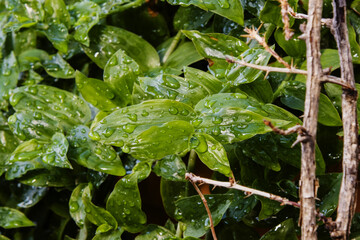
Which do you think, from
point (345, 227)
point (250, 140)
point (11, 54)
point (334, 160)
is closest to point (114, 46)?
point (11, 54)

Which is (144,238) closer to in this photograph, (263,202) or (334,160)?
(263,202)

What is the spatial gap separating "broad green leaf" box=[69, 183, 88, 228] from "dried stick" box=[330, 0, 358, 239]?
1.81 feet

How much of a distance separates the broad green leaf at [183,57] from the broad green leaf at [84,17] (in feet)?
0.62

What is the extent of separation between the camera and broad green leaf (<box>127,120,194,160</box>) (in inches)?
26.0

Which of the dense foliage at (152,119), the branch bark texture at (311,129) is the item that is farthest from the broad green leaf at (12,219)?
the branch bark texture at (311,129)

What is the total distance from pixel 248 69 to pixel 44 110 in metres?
0.47

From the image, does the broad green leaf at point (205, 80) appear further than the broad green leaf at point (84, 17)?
No

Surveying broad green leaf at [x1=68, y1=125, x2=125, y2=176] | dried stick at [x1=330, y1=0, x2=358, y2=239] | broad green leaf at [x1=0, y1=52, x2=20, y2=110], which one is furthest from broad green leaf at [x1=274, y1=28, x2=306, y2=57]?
broad green leaf at [x1=0, y1=52, x2=20, y2=110]

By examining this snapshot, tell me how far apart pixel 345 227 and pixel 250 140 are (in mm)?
273

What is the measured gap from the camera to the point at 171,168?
0.81 m

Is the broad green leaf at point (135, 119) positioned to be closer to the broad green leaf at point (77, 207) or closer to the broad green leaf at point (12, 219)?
the broad green leaf at point (77, 207)

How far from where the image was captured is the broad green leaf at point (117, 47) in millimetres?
973

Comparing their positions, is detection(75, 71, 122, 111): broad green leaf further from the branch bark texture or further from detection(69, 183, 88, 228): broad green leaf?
the branch bark texture

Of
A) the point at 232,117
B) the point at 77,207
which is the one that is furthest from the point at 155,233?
the point at 232,117
